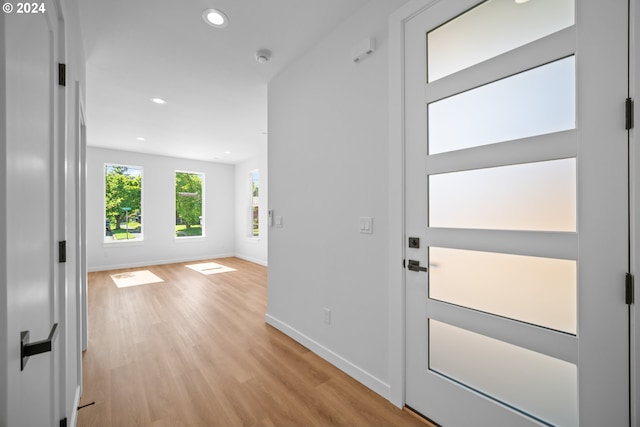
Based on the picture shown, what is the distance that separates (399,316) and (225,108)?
143 inches

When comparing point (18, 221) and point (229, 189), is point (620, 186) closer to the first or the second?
point (18, 221)

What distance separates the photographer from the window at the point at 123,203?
6.34 meters

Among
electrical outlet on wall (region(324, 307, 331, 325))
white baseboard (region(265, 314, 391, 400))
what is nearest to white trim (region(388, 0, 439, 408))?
white baseboard (region(265, 314, 391, 400))

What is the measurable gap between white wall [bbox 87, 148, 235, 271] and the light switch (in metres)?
6.53

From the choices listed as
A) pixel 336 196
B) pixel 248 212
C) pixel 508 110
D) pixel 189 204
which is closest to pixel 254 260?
pixel 248 212

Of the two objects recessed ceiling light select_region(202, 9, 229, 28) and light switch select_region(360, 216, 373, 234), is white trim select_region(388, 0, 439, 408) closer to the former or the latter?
light switch select_region(360, 216, 373, 234)

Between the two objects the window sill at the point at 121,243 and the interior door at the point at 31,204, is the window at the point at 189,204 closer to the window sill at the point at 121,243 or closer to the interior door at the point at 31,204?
the window sill at the point at 121,243

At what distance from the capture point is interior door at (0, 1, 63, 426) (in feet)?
2.16

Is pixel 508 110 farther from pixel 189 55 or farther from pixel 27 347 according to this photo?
pixel 189 55

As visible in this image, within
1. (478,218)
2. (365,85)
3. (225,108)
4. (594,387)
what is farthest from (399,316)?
(225,108)

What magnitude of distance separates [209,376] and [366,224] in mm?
1729

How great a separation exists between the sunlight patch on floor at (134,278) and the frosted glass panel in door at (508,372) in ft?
17.5

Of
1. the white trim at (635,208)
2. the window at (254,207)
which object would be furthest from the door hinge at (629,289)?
the window at (254,207)

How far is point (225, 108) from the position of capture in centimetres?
393
